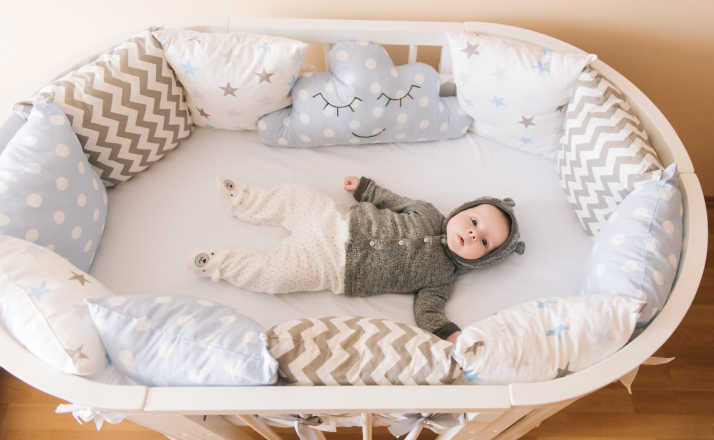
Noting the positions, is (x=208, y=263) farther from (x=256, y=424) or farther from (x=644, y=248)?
(x=644, y=248)

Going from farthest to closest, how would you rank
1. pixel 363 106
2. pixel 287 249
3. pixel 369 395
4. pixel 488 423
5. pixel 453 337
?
pixel 363 106, pixel 287 249, pixel 453 337, pixel 488 423, pixel 369 395

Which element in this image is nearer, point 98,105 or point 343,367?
point 343,367

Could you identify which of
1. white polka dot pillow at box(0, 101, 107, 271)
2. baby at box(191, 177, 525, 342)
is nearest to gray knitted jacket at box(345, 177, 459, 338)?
baby at box(191, 177, 525, 342)

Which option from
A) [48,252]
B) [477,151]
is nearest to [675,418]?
[477,151]

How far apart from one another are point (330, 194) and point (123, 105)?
49cm

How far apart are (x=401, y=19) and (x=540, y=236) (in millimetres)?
642

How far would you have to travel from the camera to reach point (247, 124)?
48.8 inches

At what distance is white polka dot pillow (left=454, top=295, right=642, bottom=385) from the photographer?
0.79 meters

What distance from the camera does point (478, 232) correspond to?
1050 mm

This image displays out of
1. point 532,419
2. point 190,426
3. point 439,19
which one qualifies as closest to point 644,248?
point 532,419

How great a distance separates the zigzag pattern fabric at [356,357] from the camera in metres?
0.80

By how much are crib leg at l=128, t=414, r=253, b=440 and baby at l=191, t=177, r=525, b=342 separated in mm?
274

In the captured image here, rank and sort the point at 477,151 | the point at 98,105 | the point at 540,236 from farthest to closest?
the point at 477,151 → the point at 540,236 → the point at 98,105

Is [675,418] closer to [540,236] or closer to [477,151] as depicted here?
[540,236]
